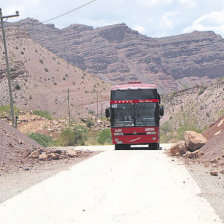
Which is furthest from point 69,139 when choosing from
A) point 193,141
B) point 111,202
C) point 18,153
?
point 111,202

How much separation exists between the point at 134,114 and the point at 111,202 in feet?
52.1

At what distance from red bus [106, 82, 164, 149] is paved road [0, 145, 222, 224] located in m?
11.8

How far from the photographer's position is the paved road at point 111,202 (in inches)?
259

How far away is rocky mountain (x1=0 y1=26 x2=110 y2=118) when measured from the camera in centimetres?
7725

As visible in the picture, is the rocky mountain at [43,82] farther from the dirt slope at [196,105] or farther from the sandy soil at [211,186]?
the sandy soil at [211,186]

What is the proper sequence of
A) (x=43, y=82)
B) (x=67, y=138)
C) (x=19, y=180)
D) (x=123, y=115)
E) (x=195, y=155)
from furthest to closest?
(x=43, y=82), (x=67, y=138), (x=123, y=115), (x=195, y=155), (x=19, y=180)

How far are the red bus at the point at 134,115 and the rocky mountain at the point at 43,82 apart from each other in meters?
51.6

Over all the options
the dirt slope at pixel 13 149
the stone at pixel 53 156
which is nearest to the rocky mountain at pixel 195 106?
the dirt slope at pixel 13 149

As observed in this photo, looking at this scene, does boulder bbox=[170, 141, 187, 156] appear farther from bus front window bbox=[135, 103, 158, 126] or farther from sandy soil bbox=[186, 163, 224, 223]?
sandy soil bbox=[186, 163, 224, 223]

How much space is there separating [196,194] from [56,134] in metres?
41.6

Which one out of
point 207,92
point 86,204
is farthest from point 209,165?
point 207,92

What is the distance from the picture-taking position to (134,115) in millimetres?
23562

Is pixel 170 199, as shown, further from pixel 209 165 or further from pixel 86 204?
pixel 209 165

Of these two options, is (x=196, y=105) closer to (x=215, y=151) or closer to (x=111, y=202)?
(x=215, y=151)
